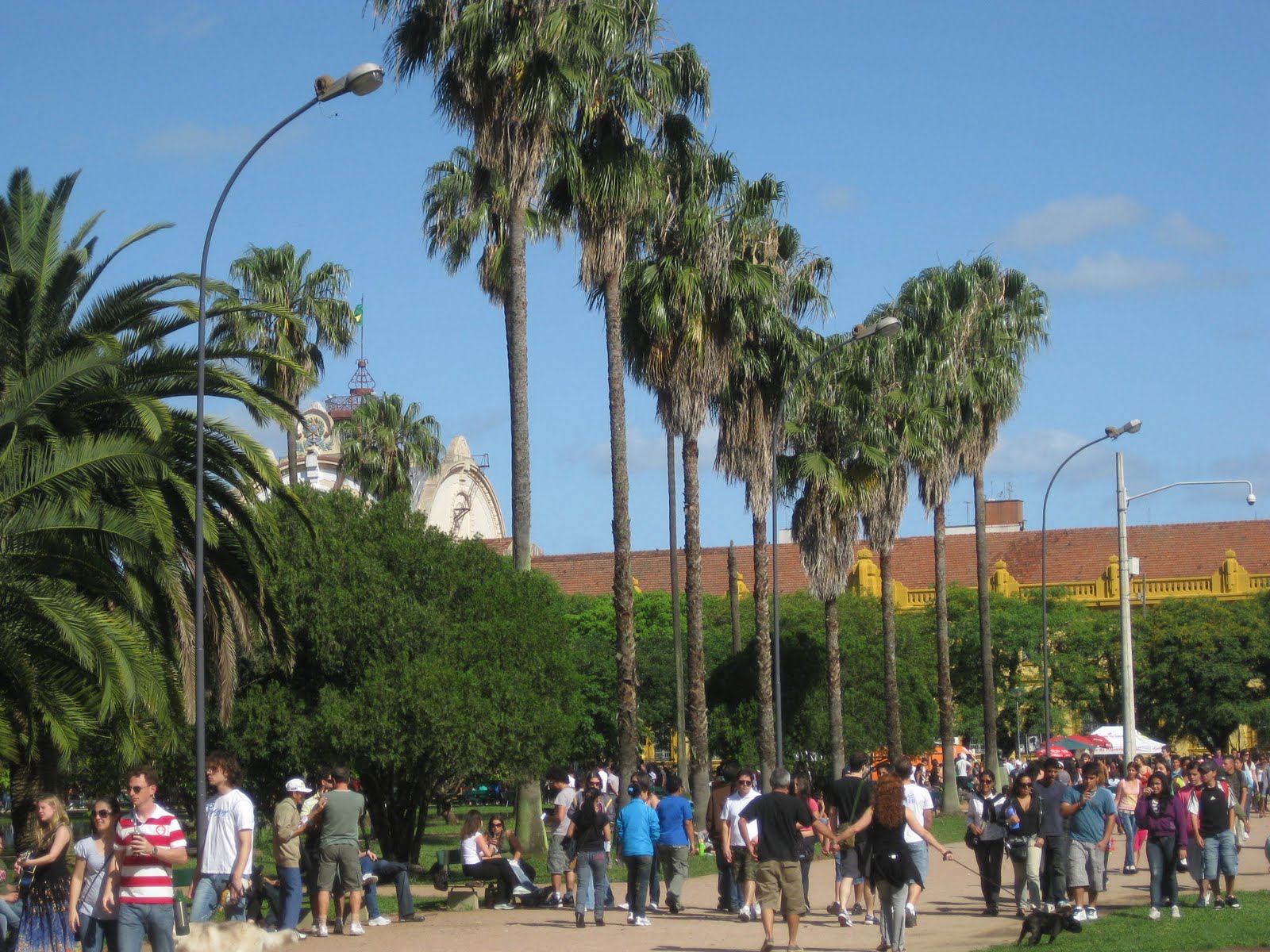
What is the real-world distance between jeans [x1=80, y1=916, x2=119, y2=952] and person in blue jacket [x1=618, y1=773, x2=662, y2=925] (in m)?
6.59

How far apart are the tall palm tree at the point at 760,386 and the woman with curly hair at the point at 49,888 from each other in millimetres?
20011

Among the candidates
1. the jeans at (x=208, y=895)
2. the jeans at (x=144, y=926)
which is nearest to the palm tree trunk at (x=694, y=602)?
the jeans at (x=208, y=895)

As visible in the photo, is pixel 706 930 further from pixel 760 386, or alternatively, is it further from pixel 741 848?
pixel 760 386

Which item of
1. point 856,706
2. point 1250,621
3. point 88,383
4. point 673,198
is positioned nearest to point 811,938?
point 88,383

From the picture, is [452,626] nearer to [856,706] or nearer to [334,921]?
[334,921]

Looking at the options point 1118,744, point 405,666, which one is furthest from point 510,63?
point 1118,744

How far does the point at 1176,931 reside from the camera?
15219 mm

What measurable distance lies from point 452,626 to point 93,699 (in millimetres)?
8177

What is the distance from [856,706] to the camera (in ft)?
147

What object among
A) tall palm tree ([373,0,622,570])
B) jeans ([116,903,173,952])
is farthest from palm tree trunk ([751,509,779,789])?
jeans ([116,903,173,952])

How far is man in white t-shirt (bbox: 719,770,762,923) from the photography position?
57.2 feet

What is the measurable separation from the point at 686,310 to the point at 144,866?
20015mm

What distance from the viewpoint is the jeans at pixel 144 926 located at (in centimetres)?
1036

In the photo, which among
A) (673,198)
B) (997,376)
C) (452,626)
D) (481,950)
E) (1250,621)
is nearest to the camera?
(481,950)
